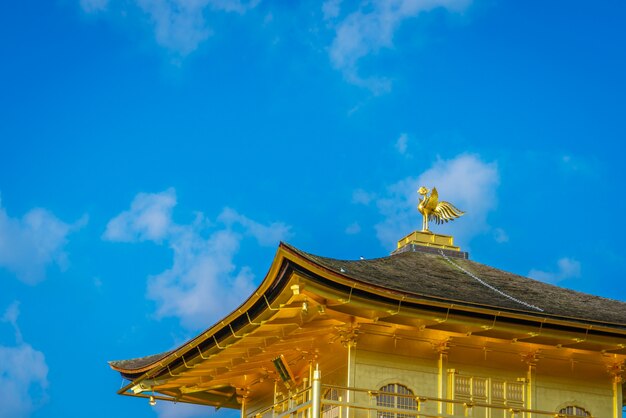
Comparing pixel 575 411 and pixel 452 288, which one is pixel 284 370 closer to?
pixel 452 288

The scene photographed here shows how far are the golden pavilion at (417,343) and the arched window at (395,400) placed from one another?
3 centimetres

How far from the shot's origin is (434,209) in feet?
123

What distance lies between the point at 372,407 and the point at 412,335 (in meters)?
2.82

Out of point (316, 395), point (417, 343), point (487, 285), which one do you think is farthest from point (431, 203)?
point (316, 395)

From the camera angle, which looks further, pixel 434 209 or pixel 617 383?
pixel 434 209

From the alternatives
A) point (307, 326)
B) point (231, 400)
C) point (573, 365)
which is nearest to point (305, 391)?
point (307, 326)

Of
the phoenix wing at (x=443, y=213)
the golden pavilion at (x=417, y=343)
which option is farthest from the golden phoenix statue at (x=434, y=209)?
the golden pavilion at (x=417, y=343)

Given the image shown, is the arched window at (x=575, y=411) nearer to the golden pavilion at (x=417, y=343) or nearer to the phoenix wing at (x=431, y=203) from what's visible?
the golden pavilion at (x=417, y=343)

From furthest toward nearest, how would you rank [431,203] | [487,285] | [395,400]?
1. [431,203]
2. [487,285]
3. [395,400]

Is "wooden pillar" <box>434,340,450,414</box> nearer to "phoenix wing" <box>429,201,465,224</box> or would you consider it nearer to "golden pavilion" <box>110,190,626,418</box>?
"golden pavilion" <box>110,190,626,418</box>

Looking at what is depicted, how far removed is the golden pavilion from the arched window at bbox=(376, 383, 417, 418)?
3cm

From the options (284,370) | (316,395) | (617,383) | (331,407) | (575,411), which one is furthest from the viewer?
(284,370)

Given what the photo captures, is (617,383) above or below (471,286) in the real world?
below

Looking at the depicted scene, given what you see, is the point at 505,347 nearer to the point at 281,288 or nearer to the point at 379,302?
the point at 379,302
